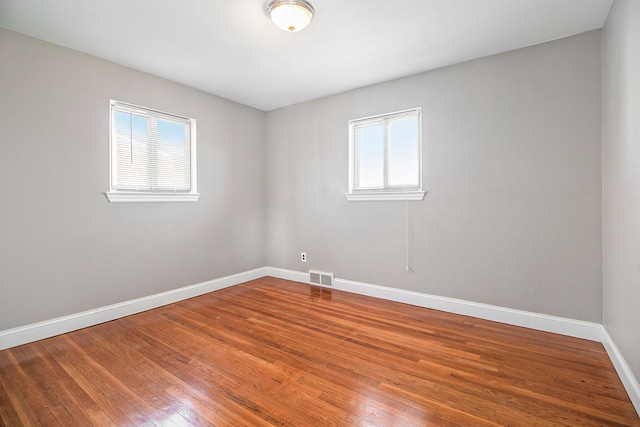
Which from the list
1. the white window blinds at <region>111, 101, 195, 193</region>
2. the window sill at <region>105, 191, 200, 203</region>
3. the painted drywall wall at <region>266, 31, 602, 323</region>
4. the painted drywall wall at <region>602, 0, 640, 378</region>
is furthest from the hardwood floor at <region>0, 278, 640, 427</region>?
the white window blinds at <region>111, 101, 195, 193</region>

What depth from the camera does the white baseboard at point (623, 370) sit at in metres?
1.59

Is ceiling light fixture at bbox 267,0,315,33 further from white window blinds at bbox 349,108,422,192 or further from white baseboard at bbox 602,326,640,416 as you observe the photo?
white baseboard at bbox 602,326,640,416

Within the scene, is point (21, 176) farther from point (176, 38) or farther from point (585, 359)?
point (585, 359)

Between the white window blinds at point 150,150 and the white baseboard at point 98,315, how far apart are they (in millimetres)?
1202

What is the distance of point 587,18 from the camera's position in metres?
2.25

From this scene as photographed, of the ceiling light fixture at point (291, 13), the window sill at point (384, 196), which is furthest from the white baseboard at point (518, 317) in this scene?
the ceiling light fixture at point (291, 13)

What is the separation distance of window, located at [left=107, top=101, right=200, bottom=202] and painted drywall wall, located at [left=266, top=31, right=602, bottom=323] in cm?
181

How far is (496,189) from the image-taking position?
9.16 ft

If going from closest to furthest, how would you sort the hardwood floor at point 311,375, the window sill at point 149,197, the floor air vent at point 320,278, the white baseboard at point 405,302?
1. the hardwood floor at point 311,375
2. the white baseboard at point 405,302
3. the window sill at point 149,197
4. the floor air vent at point 320,278

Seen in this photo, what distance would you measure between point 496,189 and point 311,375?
7.73 ft

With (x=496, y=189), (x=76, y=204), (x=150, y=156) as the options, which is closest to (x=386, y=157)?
(x=496, y=189)

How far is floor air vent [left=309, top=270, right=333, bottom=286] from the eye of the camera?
395 centimetres

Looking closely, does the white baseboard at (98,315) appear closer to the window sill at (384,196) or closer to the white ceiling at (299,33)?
the window sill at (384,196)

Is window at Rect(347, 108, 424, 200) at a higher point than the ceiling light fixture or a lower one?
lower
